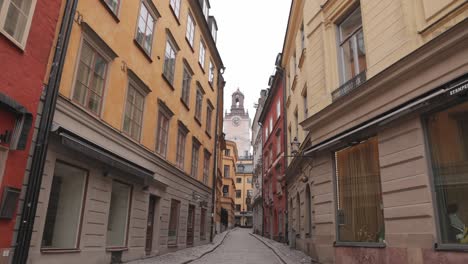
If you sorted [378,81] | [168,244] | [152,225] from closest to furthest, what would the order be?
[378,81]
[152,225]
[168,244]

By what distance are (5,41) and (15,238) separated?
344 cm

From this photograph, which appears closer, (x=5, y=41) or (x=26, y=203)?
(x=5, y=41)

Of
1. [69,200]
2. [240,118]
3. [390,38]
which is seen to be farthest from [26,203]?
[240,118]

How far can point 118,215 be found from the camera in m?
11.1

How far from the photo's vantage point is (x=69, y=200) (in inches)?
344

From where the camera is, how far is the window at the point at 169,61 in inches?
572

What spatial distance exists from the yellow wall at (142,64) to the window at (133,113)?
264 millimetres

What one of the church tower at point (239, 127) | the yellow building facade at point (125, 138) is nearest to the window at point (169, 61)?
the yellow building facade at point (125, 138)

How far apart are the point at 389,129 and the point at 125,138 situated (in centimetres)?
714

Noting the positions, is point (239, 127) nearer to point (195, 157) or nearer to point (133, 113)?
point (195, 157)

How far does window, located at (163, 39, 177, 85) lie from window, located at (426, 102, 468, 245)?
10.1 metres

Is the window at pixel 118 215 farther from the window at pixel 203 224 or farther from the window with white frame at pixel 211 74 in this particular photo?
the window with white frame at pixel 211 74

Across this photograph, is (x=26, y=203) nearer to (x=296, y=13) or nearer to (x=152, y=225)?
(x=152, y=225)

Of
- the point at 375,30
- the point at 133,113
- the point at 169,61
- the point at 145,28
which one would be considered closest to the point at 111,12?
the point at 145,28
